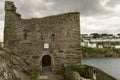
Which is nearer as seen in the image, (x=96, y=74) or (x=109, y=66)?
(x=96, y=74)

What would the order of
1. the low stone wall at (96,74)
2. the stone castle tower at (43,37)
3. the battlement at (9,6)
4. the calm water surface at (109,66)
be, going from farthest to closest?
the calm water surface at (109,66) < the battlement at (9,6) < the stone castle tower at (43,37) < the low stone wall at (96,74)

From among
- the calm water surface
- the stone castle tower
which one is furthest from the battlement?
the calm water surface

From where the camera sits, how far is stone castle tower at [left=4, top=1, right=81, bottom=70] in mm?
19891

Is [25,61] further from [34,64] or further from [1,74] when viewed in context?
[1,74]

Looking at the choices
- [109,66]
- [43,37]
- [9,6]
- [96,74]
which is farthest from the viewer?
[109,66]

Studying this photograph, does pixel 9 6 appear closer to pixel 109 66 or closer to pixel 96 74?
pixel 96 74

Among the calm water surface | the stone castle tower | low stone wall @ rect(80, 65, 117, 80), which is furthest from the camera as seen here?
the calm water surface

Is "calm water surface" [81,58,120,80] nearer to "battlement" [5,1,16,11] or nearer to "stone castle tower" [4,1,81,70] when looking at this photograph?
"stone castle tower" [4,1,81,70]

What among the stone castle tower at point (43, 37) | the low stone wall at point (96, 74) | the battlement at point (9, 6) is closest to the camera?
the low stone wall at point (96, 74)

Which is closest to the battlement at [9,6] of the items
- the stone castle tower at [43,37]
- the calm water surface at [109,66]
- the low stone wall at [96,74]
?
the stone castle tower at [43,37]

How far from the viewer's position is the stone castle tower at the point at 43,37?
1989cm

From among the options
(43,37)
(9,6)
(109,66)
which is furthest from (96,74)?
(109,66)

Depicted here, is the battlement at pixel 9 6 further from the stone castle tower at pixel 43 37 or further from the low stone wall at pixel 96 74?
the low stone wall at pixel 96 74

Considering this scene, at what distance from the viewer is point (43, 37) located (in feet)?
67.1
